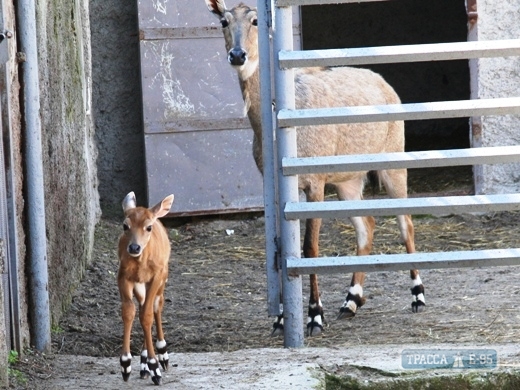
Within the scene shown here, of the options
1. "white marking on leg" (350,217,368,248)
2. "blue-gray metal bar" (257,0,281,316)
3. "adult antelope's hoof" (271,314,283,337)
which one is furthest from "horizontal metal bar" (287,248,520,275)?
"white marking on leg" (350,217,368,248)

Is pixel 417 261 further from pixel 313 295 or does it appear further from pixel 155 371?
pixel 155 371

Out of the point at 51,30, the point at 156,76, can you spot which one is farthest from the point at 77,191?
the point at 156,76

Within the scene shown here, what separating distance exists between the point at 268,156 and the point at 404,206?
81 centimetres

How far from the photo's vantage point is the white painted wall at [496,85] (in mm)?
9758

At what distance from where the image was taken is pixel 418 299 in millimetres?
6996

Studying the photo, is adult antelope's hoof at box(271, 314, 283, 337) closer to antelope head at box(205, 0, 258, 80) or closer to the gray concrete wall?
antelope head at box(205, 0, 258, 80)

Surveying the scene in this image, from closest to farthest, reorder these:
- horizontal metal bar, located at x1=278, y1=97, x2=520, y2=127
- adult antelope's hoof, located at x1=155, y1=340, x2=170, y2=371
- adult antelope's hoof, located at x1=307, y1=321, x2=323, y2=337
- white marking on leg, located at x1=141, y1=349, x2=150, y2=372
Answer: white marking on leg, located at x1=141, y1=349, x2=150, y2=372, adult antelope's hoof, located at x1=155, y1=340, x2=170, y2=371, horizontal metal bar, located at x1=278, y1=97, x2=520, y2=127, adult antelope's hoof, located at x1=307, y1=321, x2=323, y2=337

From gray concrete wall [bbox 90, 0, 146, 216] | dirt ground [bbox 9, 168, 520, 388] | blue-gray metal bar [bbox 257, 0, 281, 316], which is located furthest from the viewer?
gray concrete wall [bbox 90, 0, 146, 216]

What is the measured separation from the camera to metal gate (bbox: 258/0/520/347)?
542 cm

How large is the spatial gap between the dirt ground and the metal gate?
0.47 metres

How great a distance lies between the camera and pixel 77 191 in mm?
7812

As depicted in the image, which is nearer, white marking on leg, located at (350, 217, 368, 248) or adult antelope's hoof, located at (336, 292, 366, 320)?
adult antelope's hoof, located at (336, 292, 366, 320)

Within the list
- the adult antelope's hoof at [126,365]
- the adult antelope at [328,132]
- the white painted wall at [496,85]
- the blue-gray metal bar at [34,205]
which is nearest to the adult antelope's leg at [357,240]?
the adult antelope at [328,132]

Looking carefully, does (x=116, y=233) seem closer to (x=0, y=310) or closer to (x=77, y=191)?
(x=77, y=191)
